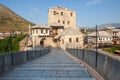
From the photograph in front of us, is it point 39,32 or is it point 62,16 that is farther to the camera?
point 62,16

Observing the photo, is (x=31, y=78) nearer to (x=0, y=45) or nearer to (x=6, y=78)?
(x=6, y=78)

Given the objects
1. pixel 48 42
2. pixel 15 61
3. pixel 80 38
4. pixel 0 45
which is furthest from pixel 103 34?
pixel 15 61

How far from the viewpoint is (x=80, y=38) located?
77750mm

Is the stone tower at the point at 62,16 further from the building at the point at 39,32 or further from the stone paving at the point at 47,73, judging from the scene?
the stone paving at the point at 47,73

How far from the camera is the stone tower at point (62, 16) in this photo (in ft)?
319

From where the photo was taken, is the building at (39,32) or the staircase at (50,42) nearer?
the staircase at (50,42)

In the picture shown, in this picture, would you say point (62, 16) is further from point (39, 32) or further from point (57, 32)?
point (39, 32)

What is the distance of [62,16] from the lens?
99812 mm

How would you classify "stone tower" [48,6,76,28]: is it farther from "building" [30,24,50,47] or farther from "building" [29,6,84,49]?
"building" [30,24,50,47]

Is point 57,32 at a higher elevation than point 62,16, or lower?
lower

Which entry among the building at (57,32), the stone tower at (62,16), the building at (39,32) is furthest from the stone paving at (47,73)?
the stone tower at (62,16)

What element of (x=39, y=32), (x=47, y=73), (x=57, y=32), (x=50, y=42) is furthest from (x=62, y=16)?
(x=47, y=73)

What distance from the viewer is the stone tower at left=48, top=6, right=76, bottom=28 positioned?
9732 centimetres

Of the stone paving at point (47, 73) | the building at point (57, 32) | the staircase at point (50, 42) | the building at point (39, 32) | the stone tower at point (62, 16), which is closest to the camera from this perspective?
the stone paving at point (47, 73)
